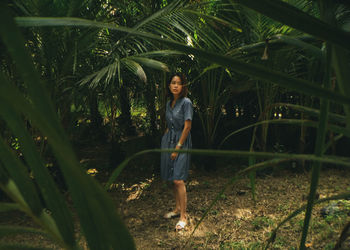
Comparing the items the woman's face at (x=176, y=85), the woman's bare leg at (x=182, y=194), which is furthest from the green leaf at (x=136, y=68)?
the woman's bare leg at (x=182, y=194)

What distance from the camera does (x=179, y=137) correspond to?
2965 millimetres

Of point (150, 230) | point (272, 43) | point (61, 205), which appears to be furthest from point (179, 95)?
point (61, 205)

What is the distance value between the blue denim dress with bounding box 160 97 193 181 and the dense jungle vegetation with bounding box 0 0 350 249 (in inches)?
16.3

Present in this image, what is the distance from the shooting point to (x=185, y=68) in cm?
412

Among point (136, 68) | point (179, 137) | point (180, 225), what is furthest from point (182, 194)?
point (136, 68)

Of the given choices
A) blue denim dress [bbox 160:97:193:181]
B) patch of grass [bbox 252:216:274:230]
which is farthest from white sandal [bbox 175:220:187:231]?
patch of grass [bbox 252:216:274:230]

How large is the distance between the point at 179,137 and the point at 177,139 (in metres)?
0.02

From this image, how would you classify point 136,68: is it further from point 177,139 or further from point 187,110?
point 177,139

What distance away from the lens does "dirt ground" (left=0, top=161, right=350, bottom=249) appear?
104 inches

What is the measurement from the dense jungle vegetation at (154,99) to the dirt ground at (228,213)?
0.04m

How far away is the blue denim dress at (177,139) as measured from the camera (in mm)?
2867

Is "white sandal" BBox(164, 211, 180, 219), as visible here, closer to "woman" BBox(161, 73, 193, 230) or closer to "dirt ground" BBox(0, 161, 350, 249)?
"dirt ground" BBox(0, 161, 350, 249)

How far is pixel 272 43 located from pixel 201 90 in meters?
3.87

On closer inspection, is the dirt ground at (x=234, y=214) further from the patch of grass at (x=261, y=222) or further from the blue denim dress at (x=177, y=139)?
the blue denim dress at (x=177, y=139)
